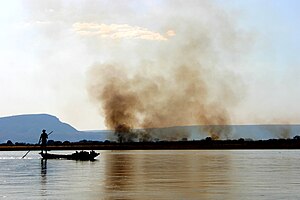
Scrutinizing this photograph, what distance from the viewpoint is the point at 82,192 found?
4578cm

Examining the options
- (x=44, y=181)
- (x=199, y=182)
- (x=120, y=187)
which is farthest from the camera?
(x=44, y=181)

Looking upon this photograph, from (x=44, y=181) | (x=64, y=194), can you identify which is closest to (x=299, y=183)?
(x=64, y=194)

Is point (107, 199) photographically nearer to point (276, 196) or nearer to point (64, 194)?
point (64, 194)

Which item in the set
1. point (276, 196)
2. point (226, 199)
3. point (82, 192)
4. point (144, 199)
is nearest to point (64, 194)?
point (82, 192)

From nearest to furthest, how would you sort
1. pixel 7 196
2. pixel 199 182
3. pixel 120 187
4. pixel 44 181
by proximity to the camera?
pixel 7 196
pixel 120 187
pixel 199 182
pixel 44 181

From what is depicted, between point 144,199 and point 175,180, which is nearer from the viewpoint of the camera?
Result: point 144,199

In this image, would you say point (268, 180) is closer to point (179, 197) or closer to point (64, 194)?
point (179, 197)

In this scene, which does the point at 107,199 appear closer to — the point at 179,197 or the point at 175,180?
the point at 179,197

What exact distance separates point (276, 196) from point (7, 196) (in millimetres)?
18937

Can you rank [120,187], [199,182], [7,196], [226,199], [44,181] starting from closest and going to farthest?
[226,199], [7,196], [120,187], [199,182], [44,181]

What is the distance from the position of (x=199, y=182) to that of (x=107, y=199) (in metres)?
15.0

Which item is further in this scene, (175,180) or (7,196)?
(175,180)

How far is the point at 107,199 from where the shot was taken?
134 ft

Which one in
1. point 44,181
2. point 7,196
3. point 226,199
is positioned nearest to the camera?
point 226,199
